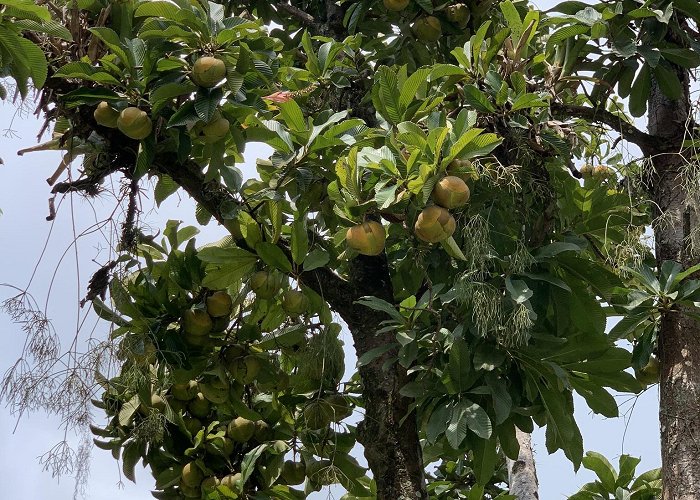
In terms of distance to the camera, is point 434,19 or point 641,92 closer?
point 641,92

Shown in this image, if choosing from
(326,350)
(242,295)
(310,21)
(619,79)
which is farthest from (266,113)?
(310,21)

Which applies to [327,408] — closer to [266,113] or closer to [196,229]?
[196,229]

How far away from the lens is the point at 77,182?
9.05 ft

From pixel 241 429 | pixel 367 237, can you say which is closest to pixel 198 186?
pixel 367 237

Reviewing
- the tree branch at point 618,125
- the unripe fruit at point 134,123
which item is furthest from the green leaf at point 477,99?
the unripe fruit at point 134,123

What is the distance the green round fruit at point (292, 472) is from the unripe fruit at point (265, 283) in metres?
0.75

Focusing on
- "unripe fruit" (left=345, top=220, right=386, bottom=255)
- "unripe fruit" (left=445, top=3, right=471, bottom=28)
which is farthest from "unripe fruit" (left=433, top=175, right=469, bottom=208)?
"unripe fruit" (left=445, top=3, right=471, bottom=28)

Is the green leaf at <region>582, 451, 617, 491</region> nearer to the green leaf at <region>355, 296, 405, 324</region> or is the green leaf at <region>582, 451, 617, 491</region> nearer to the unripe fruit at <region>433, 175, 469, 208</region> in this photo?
the green leaf at <region>355, 296, 405, 324</region>

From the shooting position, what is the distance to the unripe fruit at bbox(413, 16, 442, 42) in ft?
10.9

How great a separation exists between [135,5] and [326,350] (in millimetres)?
1133

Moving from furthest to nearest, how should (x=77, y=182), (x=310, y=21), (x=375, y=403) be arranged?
(x=310, y=21) < (x=375, y=403) < (x=77, y=182)

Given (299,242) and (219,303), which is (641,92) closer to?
(299,242)

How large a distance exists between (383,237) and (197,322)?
71 cm

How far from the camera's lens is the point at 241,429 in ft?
10.8
